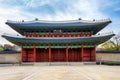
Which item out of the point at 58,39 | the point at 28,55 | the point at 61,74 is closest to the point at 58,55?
the point at 58,39

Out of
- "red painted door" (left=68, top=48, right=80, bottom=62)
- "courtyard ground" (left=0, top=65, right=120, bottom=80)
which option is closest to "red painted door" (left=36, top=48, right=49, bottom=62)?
"red painted door" (left=68, top=48, right=80, bottom=62)

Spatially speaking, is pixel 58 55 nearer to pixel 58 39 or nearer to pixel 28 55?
pixel 58 39

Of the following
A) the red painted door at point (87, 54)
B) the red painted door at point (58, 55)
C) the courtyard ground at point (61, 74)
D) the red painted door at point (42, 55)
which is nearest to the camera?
the courtyard ground at point (61, 74)

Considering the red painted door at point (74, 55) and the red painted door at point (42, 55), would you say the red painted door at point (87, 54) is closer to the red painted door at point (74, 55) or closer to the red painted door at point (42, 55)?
the red painted door at point (74, 55)

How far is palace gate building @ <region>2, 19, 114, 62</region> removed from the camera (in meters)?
38.1

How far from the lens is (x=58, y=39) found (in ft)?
125

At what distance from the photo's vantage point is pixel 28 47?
39438mm

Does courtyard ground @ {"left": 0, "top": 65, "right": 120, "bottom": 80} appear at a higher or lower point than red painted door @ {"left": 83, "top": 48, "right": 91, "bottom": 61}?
lower

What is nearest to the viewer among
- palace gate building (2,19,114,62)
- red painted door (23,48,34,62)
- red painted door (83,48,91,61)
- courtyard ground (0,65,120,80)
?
courtyard ground (0,65,120,80)

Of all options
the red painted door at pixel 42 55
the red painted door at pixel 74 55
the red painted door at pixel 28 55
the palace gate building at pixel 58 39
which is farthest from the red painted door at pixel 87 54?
the red painted door at pixel 28 55

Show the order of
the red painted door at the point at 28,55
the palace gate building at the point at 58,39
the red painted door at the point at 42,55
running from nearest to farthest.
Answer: the palace gate building at the point at 58,39
the red painted door at the point at 28,55
the red painted door at the point at 42,55

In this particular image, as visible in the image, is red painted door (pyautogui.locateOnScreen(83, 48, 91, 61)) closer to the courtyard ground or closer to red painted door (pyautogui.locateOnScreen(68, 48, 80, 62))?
red painted door (pyautogui.locateOnScreen(68, 48, 80, 62))

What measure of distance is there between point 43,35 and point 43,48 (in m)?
2.79

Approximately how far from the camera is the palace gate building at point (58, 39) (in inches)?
1501
